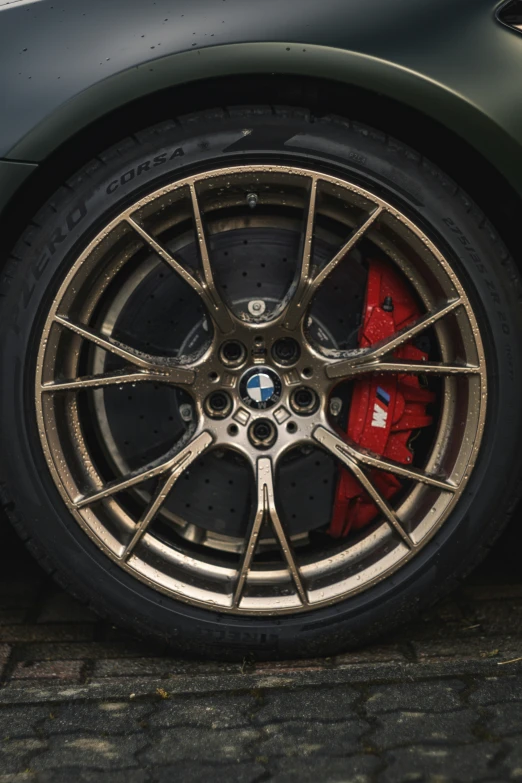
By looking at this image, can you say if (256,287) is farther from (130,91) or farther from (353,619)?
(353,619)

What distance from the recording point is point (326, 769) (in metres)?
1.60

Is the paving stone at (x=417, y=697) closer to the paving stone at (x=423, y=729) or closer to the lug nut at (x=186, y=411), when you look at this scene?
the paving stone at (x=423, y=729)

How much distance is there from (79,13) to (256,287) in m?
0.73

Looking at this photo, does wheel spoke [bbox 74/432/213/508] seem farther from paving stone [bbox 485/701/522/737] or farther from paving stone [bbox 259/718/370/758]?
paving stone [bbox 485/701/522/737]

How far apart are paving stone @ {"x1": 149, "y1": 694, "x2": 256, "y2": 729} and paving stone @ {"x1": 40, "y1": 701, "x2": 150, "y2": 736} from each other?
1.2 inches

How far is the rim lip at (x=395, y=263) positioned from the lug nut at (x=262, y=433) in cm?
32

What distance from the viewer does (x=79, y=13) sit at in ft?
6.55

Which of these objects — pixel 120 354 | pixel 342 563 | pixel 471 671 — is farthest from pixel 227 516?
pixel 471 671

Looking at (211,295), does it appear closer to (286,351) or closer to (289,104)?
(286,351)

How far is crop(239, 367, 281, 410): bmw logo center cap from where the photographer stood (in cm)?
207

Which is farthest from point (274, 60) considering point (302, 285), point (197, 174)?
point (302, 285)

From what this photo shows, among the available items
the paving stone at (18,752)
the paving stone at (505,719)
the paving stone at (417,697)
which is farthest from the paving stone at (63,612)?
the paving stone at (505,719)

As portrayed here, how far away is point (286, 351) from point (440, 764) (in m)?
0.94

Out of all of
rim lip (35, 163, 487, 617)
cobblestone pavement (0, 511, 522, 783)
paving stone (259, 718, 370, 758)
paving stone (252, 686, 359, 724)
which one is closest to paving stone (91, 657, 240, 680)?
cobblestone pavement (0, 511, 522, 783)
